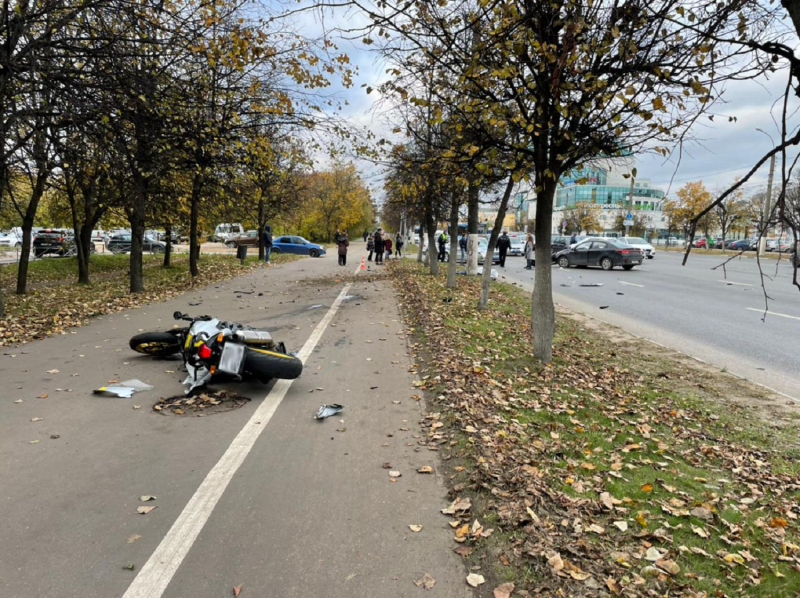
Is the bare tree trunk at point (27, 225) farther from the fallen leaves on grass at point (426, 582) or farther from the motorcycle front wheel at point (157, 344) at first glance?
the fallen leaves on grass at point (426, 582)

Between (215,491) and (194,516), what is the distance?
344 millimetres

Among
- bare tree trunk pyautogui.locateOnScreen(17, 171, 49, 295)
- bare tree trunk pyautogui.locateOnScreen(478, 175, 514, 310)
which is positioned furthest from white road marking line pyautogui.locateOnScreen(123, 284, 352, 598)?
bare tree trunk pyautogui.locateOnScreen(17, 171, 49, 295)

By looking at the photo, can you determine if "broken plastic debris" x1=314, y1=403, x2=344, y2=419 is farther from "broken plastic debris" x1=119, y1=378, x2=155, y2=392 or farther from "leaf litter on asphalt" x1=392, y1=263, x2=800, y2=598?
"broken plastic debris" x1=119, y1=378, x2=155, y2=392

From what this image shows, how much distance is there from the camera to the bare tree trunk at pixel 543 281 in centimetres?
703

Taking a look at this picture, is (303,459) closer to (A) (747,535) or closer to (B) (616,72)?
(A) (747,535)

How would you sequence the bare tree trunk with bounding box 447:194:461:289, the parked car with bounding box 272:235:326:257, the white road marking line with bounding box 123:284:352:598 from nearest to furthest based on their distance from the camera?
the white road marking line with bounding box 123:284:352:598
the bare tree trunk with bounding box 447:194:461:289
the parked car with bounding box 272:235:326:257

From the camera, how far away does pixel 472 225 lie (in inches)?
637

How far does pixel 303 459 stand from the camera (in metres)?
4.32

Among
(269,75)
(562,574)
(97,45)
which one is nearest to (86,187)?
(269,75)

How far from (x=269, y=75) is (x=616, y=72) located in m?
10.1

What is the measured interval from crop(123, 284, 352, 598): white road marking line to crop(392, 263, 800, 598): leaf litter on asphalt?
1.67 meters

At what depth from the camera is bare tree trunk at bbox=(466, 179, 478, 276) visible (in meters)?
14.3

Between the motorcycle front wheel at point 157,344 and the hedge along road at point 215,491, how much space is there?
0.77 ft

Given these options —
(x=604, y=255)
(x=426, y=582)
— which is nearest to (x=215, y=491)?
(x=426, y=582)
